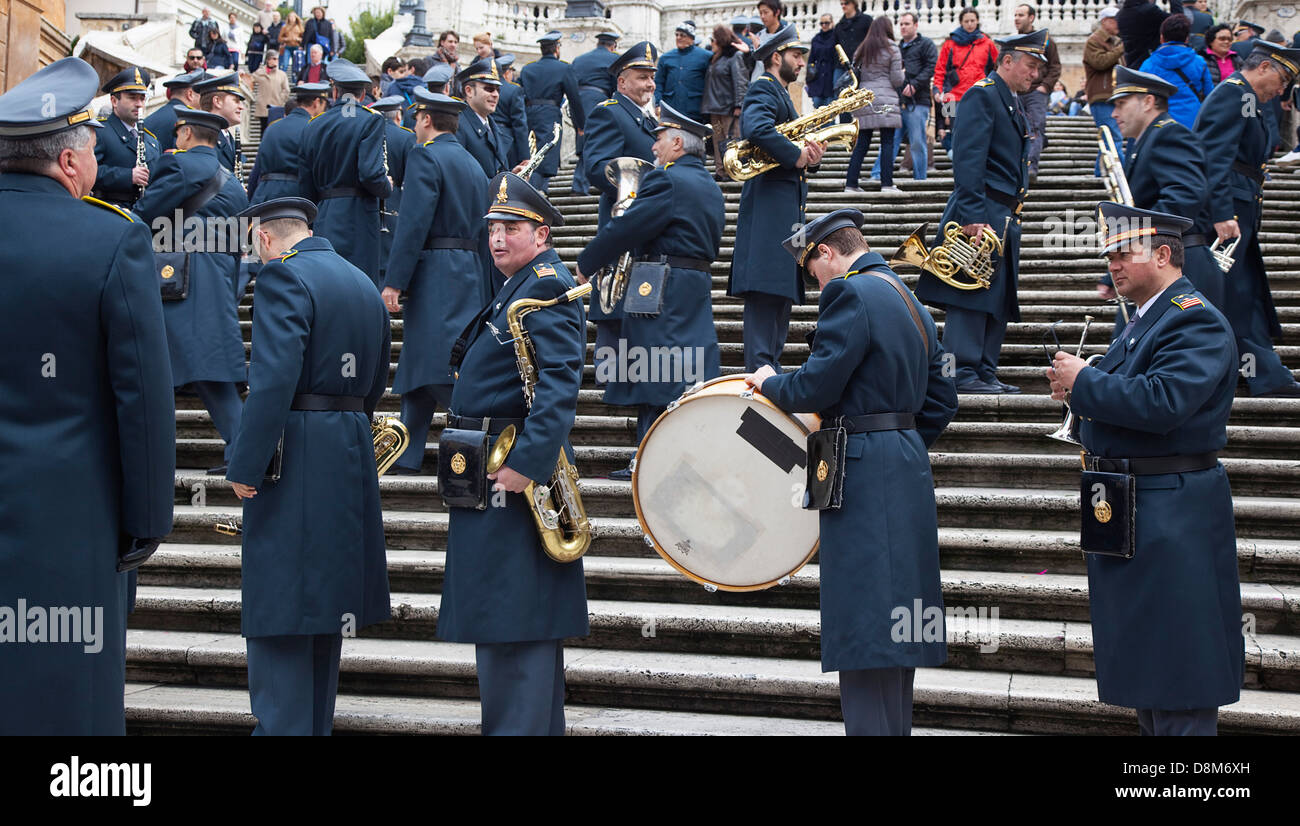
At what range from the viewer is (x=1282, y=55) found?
7.90 metres

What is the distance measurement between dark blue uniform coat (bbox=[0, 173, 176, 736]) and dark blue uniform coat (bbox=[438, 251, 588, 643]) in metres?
1.37

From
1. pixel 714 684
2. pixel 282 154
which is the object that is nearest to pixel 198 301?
pixel 282 154

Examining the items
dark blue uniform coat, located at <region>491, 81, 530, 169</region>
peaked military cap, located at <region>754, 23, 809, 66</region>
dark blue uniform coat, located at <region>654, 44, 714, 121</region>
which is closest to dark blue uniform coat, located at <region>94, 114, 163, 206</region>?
peaked military cap, located at <region>754, 23, 809, 66</region>

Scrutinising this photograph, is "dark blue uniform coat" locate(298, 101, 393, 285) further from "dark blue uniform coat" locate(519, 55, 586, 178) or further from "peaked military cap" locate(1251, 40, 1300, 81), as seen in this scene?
"peaked military cap" locate(1251, 40, 1300, 81)

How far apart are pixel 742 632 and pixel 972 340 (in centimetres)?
290

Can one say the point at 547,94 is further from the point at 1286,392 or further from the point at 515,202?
the point at 515,202

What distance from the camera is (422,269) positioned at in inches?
307

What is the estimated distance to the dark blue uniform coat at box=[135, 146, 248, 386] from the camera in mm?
7762

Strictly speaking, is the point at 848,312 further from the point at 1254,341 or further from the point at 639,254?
the point at 1254,341

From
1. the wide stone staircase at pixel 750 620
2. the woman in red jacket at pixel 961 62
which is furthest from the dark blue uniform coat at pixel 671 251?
the woman in red jacket at pixel 961 62

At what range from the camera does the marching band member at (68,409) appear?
11.8ft

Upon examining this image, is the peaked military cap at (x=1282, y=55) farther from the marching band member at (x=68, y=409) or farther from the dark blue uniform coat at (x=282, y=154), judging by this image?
the marching band member at (x=68, y=409)
